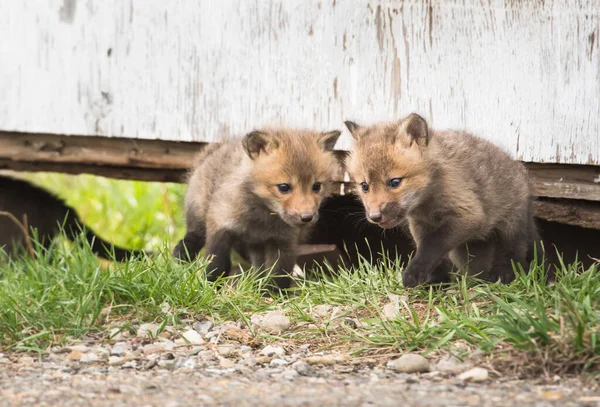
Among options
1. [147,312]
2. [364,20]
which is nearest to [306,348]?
[147,312]

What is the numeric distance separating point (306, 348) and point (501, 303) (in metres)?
0.93

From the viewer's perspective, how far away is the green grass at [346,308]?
3.22 metres

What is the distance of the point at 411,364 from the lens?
3344 millimetres

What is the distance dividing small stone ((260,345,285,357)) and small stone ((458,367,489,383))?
0.91m

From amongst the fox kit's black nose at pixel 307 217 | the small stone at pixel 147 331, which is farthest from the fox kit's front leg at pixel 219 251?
the small stone at pixel 147 331

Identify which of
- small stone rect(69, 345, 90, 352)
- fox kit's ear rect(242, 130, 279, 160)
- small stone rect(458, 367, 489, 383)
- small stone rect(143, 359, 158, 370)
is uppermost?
fox kit's ear rect(242, 130, 279, 160)

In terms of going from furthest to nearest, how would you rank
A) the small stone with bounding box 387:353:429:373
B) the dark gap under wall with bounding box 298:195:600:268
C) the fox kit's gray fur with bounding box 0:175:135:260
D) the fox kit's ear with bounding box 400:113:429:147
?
the fox kit's gray fur with bounding box 0:175:135:260 → the dark gap under wall with bounding box 298:195:600:268 → the fox kit's ear with bounding box 400:113:429:147 → the small stone with bounding box 387:353:429:373

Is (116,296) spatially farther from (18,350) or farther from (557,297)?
(557,297)

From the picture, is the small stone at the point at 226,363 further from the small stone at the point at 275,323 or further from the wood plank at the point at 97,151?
the wood plank at the point at 97,151

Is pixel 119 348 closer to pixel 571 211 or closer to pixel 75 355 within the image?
pixel 75 355

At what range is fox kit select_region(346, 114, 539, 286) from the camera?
4.37 m

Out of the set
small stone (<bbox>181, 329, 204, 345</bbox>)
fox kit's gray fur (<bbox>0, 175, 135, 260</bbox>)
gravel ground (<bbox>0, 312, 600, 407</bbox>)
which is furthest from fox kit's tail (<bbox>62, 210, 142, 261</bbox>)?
gravel ground (<bbox>0, 312, 600, 407</bbox>)

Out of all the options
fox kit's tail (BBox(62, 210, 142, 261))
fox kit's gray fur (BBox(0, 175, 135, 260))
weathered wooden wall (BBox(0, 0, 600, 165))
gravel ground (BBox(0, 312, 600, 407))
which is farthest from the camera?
fox kit's gray fur (BBox(0, 175, 135, 260))

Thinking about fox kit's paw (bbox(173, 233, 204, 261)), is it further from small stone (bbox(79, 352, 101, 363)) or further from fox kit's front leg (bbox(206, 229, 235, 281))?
small stone (bbox(79, 352, 101, 363))
